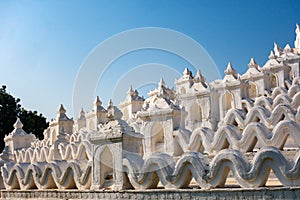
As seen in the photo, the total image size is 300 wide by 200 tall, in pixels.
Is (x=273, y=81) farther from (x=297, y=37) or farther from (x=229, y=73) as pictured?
(x=297, y=37)

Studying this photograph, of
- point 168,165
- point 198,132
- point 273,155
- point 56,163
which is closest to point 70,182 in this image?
point 56,163

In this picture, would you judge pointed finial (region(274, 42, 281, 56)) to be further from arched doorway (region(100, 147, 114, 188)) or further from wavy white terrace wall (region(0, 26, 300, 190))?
arched doorway (region(100, 147, 114, 188))

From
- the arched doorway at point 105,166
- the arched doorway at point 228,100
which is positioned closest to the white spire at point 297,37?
the arched doorway at point 228,100

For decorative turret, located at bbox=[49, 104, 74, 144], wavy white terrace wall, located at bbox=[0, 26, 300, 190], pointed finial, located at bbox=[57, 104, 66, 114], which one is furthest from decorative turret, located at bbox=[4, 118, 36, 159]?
pointed finial, located at bbox=[57, 104, 66, 114]

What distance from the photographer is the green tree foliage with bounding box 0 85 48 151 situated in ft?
120

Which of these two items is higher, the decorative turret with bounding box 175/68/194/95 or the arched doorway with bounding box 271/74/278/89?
the decorative turret with bounding box 175/68/194/95

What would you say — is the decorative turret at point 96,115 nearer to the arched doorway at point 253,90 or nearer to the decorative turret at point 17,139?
the decorative turret at point 17,139

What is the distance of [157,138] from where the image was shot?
13.6 meters

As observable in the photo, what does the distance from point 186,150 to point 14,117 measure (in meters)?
29.5

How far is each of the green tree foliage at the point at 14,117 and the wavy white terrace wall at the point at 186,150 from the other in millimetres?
17436

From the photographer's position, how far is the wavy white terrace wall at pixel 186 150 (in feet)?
21.2

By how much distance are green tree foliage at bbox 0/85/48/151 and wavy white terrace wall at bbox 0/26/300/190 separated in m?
17.4

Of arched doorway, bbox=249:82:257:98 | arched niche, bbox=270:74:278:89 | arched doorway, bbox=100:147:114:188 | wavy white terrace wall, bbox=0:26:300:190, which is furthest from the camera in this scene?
arched niche, bbox=270:74:278:89

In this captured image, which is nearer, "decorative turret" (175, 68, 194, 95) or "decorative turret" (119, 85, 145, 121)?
"decorative turret" (175, 68, 194, 95)
